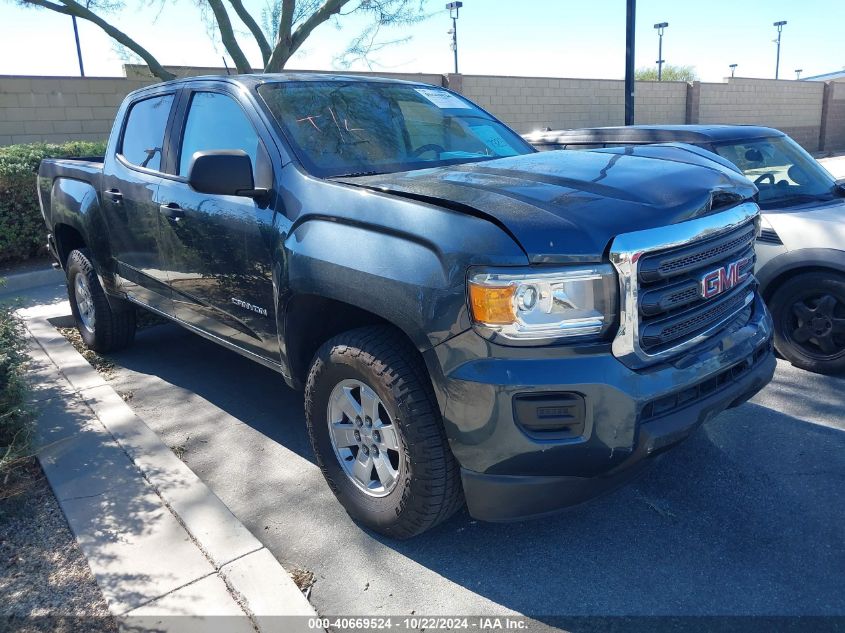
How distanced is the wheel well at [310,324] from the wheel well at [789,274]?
3.11m

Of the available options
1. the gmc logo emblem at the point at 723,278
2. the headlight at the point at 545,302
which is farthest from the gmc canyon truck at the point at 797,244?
the headlight at the point at 545,302

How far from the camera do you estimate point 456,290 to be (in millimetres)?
2381

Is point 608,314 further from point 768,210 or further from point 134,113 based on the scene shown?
point 134,113

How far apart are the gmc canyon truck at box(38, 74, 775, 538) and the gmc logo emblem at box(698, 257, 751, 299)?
0.01 m

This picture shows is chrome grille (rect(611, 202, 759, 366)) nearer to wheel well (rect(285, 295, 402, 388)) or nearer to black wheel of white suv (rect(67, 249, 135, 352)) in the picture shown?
wheel well (rect(285, 295, 402, 388))

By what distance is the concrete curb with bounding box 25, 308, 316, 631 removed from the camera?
98.3 inches

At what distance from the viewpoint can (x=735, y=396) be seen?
2756 millimetres

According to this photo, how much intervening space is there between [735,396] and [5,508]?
3.18 m

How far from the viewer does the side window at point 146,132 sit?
4352 mm

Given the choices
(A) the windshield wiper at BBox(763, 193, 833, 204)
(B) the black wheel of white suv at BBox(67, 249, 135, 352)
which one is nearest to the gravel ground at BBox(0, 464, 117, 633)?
(B) the black wheel of white suv at BBox(67, 249, 135, 352)

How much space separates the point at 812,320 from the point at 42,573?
4.59 m

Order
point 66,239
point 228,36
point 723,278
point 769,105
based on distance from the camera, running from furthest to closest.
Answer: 1. point 769,105
2. point 228,36
3. point 66,239
4. point 723,278

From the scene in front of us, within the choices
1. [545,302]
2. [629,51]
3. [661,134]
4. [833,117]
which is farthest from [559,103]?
[545,302]

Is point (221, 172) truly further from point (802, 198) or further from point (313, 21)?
point (313, 21)
